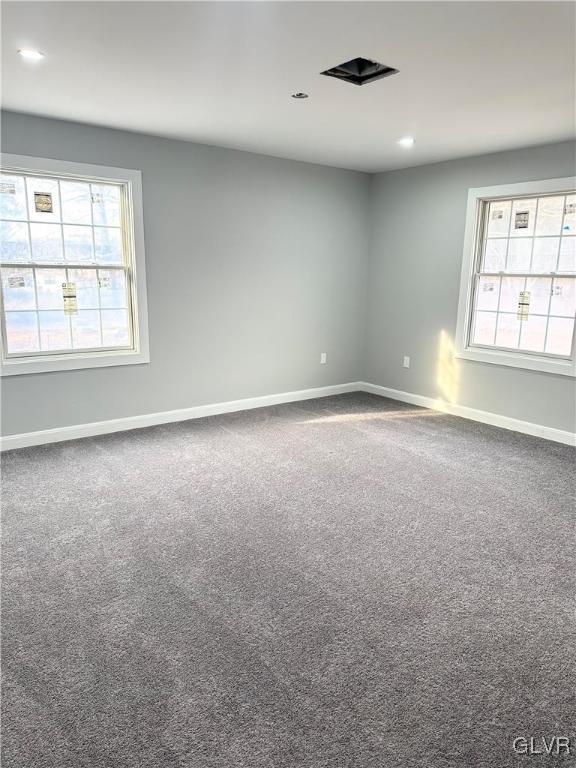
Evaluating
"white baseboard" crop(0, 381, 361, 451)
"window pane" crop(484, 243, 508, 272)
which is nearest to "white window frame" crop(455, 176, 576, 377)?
"window pane" crop(484, 243, 508, 272)

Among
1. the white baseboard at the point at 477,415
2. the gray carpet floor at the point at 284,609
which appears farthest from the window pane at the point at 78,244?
the white baseboard at the point at 477,415

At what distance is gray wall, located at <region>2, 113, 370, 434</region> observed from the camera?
4238 millimetres

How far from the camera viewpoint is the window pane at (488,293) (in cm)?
503

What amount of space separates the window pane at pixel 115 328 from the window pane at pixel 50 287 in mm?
395

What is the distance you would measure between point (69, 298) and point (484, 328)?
3.89m

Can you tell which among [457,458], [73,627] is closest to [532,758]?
[73,627]

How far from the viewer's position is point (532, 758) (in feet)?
5.19

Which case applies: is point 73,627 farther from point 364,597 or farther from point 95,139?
point 95,139

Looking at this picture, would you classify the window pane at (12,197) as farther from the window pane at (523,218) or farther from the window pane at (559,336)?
the window pane at (559,336)

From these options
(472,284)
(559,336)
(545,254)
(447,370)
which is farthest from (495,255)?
(447,370)

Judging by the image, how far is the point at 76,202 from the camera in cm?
421

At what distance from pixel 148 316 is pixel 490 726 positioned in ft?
12.8

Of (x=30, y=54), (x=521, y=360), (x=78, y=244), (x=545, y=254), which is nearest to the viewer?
(x=30, y=54)

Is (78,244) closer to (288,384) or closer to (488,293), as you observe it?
(288,384)
